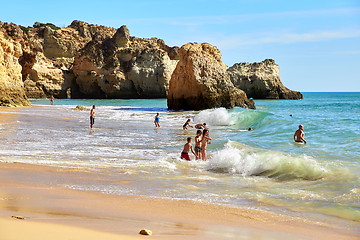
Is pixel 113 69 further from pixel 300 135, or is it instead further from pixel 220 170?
pixel 220 170

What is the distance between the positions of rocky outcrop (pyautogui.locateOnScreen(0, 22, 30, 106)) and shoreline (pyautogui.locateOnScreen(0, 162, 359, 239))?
26.2 metres

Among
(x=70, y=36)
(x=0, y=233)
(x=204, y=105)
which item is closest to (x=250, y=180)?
(x=0, y=233)

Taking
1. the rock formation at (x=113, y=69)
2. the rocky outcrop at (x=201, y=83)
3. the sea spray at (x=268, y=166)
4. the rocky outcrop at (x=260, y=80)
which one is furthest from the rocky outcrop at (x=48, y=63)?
the sea spray at (x=268, y=166)

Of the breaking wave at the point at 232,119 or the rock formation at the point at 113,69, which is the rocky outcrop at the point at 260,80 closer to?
the rock formation at the point at 113,69

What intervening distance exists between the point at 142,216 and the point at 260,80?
72199 mm

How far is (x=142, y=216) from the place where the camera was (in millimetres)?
4379

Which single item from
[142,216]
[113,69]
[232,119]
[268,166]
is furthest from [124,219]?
[113,69]

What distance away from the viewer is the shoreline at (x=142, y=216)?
12.1 ft

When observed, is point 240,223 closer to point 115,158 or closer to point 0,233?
point 0,233

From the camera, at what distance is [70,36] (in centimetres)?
9106

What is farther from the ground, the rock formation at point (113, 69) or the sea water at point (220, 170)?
the rock formation at point (113, 69)

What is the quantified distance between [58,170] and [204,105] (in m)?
25.1

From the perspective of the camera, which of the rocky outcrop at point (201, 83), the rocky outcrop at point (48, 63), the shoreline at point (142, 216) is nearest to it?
the shoreline at point (142, 216)

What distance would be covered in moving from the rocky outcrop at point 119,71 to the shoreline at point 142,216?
62239mm
